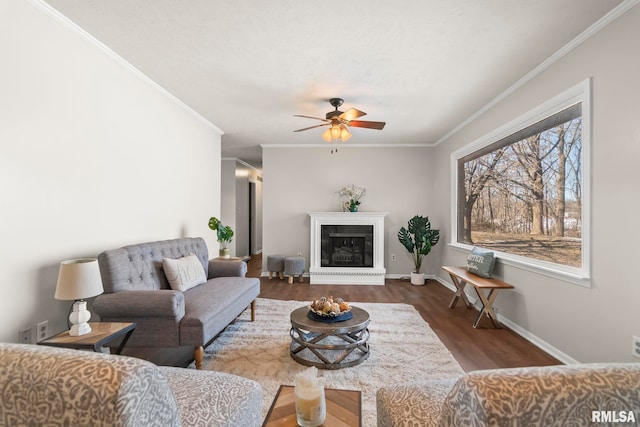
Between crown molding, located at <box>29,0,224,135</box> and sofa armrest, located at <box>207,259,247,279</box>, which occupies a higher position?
crown molding, located at <box>29,0,224,135</box>

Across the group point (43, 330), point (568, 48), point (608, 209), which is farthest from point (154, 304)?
point (568, 48)

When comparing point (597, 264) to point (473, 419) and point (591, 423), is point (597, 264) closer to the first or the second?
point (591, 423)

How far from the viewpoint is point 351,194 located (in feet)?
19.4

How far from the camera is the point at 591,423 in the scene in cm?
71

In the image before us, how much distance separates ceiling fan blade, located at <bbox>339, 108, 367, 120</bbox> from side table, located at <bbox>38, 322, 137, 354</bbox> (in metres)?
2.74

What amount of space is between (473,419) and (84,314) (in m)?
2.27

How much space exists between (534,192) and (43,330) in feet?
14.6

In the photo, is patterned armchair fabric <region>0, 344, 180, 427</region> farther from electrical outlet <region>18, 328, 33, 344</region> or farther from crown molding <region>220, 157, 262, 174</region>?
crown molding <region>220, 157, 262, 174</region>

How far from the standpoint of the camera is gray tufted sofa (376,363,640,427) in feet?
2.26

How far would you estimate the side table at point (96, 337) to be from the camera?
182 centimetres

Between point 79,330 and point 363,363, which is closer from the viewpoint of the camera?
point 79,330

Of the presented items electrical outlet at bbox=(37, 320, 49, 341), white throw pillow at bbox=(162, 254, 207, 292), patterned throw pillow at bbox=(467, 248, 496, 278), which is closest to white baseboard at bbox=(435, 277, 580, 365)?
patterned throw pillow at bbox=(467, 248, 496, 278)

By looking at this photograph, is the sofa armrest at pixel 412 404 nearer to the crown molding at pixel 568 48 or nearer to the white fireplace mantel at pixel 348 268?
the crown molding at pixel 568 48

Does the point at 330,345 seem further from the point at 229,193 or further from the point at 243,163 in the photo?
the point at 243,163
